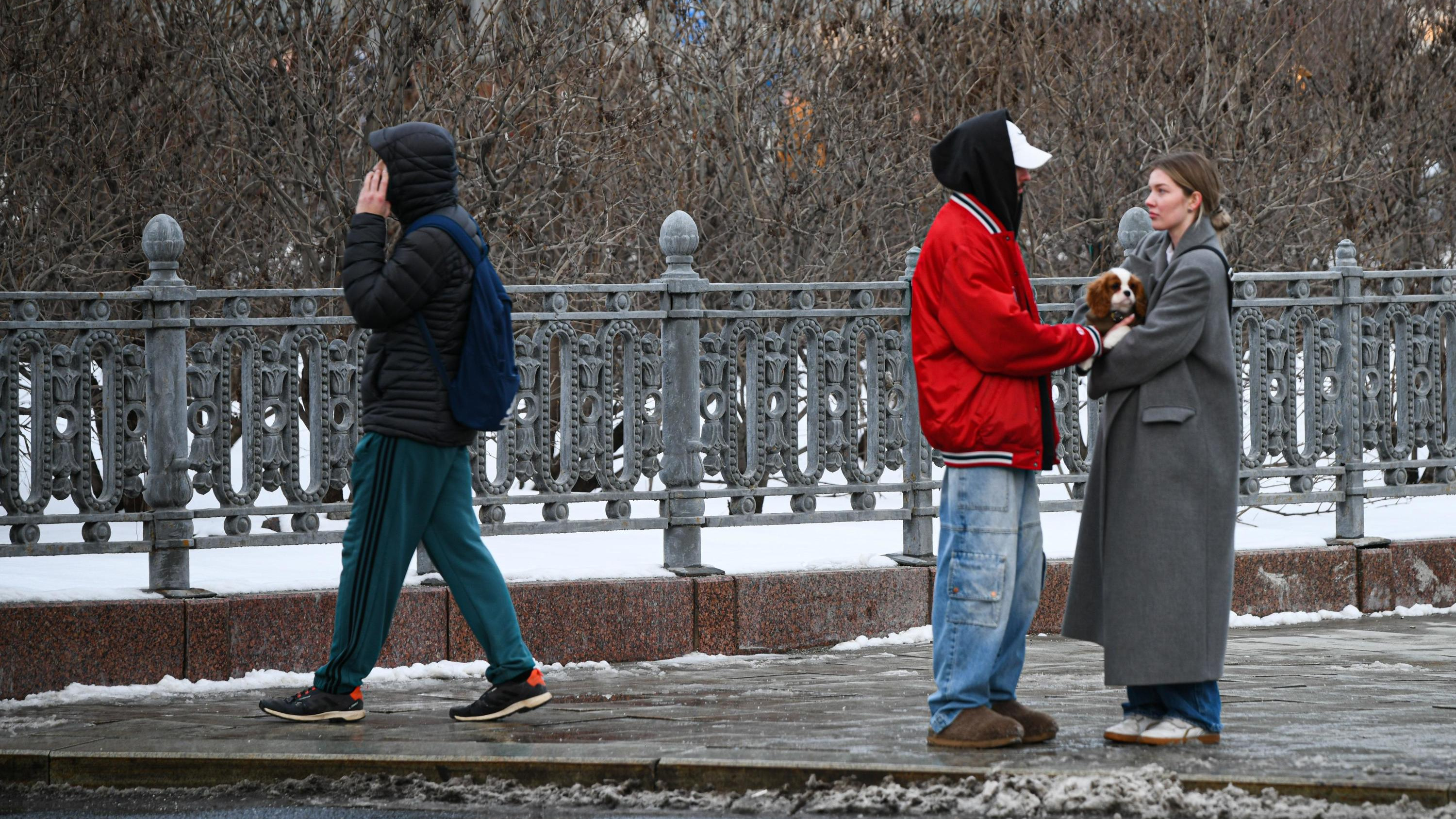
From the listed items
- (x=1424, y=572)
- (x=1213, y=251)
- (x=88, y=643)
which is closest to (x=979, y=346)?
(x=1213, y=251)

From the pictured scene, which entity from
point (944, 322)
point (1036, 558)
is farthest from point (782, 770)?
point (944, 322)

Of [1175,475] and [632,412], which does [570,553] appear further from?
[1175,475]

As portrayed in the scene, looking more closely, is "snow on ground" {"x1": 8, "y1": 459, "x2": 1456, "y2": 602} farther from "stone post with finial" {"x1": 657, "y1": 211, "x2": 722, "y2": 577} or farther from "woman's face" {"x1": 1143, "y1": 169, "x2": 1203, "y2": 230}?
"woman's face" {"x1": 1143, "y1": 169, "x2": 1203, "y2": 230}

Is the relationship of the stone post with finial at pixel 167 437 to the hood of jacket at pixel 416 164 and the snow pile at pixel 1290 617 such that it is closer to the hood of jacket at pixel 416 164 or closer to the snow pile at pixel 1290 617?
the hood of jacket at pixel 416 164

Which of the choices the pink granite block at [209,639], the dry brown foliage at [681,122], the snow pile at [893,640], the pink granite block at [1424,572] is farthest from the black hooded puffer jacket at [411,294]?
the pink granite block at [1424,572]

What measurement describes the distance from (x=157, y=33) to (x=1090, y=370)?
7939mm

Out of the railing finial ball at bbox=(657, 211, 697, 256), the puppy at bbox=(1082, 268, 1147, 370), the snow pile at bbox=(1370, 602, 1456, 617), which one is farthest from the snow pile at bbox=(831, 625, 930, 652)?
the puppy at bbox=(1082, 268, 1147, 370)

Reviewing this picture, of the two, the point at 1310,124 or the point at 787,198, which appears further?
the point at 1310,124

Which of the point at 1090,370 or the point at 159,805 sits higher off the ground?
the point at 1090,370

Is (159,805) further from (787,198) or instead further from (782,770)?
(787,198)

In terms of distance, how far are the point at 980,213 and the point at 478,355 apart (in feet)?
5.68

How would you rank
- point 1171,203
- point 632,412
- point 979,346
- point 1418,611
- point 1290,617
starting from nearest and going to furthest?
1. point 979,346
2. point 1171,203
3. point 632,412
4. point 1290,617
5. point 1418,611

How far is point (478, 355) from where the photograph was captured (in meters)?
6.17

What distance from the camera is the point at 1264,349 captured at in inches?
379
